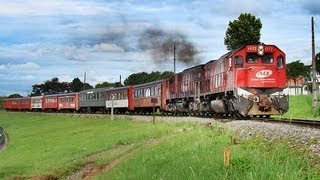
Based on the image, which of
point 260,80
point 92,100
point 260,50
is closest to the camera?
point 260,80

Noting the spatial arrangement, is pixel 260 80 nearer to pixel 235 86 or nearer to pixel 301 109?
pixel 235 86

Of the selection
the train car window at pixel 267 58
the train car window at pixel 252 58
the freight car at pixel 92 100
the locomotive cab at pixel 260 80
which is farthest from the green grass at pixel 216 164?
the freight car at pixel 92 100

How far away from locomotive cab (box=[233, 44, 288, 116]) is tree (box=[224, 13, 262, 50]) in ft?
167

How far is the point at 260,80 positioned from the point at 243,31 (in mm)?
53424

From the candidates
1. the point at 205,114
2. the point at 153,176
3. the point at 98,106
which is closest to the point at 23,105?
the point at 98,106

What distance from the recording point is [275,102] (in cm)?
2623

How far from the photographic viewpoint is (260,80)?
26.5 metres

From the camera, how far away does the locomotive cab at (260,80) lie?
85.0 feet

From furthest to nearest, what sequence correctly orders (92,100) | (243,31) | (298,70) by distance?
1. (298,70)
2. (243,31)
3. (92,100)

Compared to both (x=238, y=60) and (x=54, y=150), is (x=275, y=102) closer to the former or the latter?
(x=238, y=60)

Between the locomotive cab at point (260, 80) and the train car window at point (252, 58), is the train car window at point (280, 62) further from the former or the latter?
the train car window at point (252, 58)

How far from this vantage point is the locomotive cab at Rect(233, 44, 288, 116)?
2592cm

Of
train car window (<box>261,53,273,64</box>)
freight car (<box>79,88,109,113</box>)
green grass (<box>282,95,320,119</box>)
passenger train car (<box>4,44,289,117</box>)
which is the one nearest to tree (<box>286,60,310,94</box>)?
green grass (<box>282,95,320,119</box>)

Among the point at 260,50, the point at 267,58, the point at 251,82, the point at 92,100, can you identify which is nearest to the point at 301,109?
the point at 267,58
